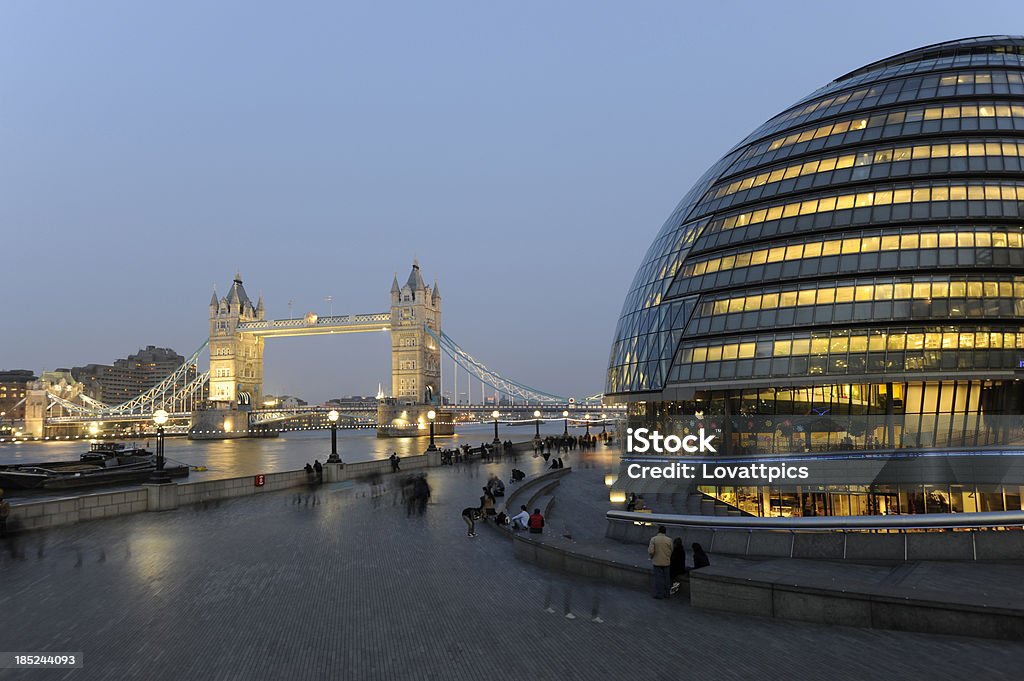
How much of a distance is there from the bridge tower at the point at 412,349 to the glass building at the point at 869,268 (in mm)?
146096

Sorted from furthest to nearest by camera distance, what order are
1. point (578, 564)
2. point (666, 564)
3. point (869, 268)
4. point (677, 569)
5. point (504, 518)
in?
point (869, 268) → point (504, 518) → point (578, 564) → point (677, 569) → point (666, 564)

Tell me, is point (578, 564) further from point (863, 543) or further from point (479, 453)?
point (479, 453)

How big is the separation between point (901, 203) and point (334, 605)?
1400 inches

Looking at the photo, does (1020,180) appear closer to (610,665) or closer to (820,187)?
(820,187)

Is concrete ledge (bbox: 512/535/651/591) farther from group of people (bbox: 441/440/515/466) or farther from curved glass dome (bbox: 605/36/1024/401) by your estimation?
group of people (bbox: 441/440/515/466)

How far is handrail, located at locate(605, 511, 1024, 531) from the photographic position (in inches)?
624

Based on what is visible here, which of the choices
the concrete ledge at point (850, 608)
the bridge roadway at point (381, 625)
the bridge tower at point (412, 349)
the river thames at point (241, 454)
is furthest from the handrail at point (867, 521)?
the bridge tower at point (412, 349)

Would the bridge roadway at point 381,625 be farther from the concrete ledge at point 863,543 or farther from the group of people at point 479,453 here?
the group of people at point 479,453

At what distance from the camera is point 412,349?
190 metres

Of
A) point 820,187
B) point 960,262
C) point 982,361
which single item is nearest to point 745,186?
point 820,187

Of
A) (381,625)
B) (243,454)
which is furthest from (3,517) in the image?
(243,454)

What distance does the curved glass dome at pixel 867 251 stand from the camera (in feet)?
109

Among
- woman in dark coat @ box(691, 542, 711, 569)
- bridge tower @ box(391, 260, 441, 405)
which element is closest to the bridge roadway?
woman in dark coat @ box(691, 542, 711, 569)

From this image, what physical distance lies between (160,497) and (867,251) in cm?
3733
